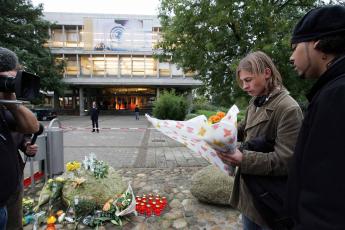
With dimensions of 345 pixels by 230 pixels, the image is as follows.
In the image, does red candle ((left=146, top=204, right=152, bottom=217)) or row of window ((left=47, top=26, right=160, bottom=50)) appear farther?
row of window ((left=47, top=26, right=160, bottom=50))

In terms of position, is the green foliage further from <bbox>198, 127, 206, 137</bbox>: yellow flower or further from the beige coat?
<bbox>198, 127, 206, 137</bbox>: yellow flower

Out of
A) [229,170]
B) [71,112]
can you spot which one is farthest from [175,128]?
[71,112]

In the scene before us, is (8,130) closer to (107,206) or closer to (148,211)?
(107,206)

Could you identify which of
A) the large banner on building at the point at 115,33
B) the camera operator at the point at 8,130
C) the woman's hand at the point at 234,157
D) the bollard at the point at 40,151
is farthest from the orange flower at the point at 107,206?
the large banner on building at the point at 115,33

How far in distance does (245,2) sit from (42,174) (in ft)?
24.7

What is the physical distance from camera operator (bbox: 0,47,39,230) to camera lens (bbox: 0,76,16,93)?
73 millimetres

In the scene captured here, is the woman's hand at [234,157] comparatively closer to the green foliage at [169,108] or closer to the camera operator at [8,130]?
the camera operator at [8,130]

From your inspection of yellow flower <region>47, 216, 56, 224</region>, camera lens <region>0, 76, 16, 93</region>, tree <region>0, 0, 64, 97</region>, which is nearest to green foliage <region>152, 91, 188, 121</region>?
tree <region>0, 0, 64, 97</region>

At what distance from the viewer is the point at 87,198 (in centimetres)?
384

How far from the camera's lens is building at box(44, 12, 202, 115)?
35375 millimetres

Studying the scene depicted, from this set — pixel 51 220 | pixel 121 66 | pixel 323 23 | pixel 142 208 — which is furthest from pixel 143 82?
pixel 323 23

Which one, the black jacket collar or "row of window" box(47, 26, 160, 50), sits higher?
"row of window" box(47, 26, 160, 50)

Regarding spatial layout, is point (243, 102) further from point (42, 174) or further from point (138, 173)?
point (42, 174)

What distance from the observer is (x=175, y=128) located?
1.58 meters
